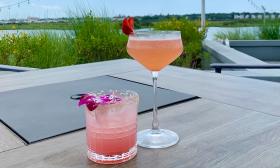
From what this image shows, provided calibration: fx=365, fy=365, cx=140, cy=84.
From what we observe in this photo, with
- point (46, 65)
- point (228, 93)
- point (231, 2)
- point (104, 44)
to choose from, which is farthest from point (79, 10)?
point (228, 93)

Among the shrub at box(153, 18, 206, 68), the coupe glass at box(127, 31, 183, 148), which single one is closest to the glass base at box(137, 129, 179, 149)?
the coupe glass at box(127, 31, 183, 148)

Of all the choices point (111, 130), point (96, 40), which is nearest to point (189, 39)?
point (96, 40)

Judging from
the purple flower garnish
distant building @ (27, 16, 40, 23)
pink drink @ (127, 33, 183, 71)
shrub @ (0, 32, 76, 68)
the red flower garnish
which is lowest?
shrub @ (0, 32, 76, 68)

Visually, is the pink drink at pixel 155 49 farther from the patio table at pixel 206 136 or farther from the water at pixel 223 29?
the water at pixel 223 29

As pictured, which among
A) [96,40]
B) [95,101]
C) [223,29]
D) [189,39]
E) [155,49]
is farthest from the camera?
[223,29]

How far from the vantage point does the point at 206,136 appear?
2.59 feet

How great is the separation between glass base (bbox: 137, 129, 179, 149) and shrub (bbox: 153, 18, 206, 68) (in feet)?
11.4

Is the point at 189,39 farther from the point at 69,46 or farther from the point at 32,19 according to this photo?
the point at 32,19

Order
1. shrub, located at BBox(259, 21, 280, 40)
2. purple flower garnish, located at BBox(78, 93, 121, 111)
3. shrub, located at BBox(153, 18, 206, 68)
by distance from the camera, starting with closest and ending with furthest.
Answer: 1. purple flower garnish, located at BBox(78, 93, 121, 111)
2. shrub, located at BBox(153, 18, 206, 68)
3. shrub, located at BBox(259, 21, 280, 40)

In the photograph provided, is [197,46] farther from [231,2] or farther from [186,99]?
[186,99]

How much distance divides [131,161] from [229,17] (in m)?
3.47

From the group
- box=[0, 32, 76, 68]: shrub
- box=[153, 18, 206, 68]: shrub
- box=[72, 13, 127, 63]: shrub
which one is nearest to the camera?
box=[0, 32, 76, 68]: shrub

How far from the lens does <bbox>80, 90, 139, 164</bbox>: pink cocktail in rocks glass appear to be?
656mm

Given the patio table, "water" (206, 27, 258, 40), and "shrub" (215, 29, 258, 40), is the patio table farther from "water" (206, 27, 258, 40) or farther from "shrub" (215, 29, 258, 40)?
"shrub" (215, 29, 258, 40)
